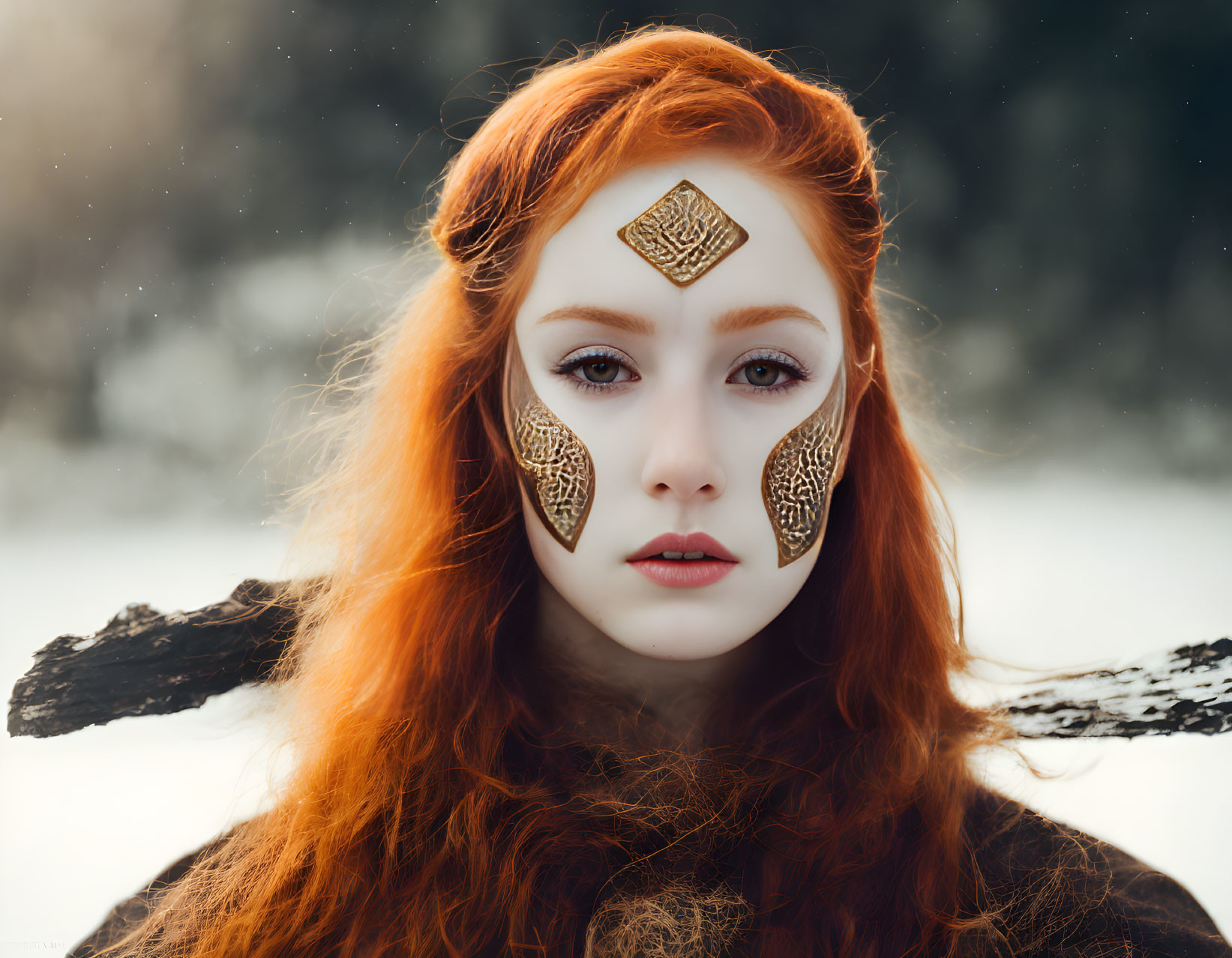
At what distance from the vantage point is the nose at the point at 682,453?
2.87ft

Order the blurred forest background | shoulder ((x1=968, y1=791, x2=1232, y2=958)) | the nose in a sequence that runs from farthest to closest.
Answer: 1. the blurred forest background
2. shoulder ((x1=968, y1=791, x2=1232, y2=958))
3. the nose

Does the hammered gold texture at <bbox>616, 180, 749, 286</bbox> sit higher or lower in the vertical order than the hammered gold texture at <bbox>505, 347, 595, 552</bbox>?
higher

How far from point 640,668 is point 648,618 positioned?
18 centimetres

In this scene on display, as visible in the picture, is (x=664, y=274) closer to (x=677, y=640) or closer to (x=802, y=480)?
(x=802, y=480)

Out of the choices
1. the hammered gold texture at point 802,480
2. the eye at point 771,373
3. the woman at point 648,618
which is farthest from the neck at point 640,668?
the eye at point 771,373

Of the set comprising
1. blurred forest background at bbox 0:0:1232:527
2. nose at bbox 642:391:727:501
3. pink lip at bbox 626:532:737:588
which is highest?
blurred forest background at bbox 0:0:1232:527

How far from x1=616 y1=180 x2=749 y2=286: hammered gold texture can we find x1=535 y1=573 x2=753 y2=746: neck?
1.48ft

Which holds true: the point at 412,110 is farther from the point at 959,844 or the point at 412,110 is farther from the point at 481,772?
the point at 959,844

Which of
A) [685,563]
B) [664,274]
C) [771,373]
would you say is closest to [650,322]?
[664,274]

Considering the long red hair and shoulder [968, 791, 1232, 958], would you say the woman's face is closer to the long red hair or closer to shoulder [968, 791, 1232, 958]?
the long red hair

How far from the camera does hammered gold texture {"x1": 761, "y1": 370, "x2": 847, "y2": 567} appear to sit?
941 millimetres

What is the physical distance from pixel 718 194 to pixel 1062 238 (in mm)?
662

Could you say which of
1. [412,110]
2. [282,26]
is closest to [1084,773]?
[412,110]

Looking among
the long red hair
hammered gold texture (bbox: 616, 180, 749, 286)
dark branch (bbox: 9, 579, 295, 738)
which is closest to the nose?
hammered gold texture (bbox: 616, 180, 749, 286)
